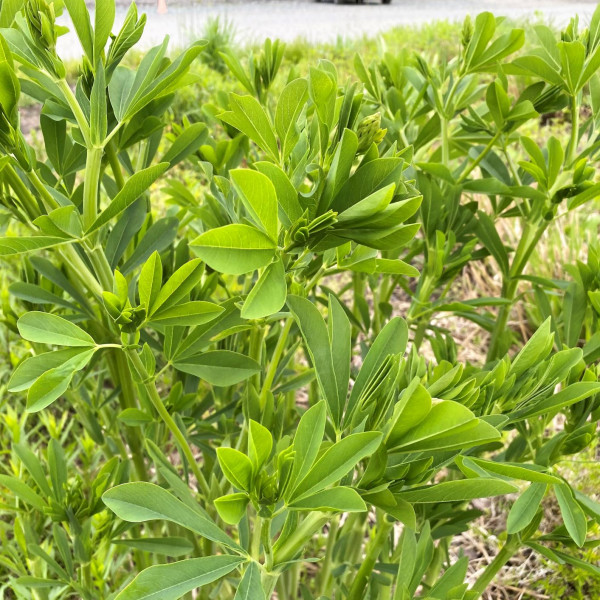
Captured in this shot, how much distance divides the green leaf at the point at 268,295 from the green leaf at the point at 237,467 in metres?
0.08

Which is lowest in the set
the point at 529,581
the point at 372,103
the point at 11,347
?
the point at 529,581

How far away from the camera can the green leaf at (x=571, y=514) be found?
0.52 metres

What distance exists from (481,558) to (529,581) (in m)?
0.10

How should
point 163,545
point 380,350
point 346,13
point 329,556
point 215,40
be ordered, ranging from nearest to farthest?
point 380,350
point 163,545
point 329,556
point 215,40
point 346,13

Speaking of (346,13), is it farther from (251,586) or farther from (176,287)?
(251,586)

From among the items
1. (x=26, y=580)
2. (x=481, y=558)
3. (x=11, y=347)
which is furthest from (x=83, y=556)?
(x=11, y=347)

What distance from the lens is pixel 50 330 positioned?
44cm

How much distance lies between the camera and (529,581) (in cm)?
125

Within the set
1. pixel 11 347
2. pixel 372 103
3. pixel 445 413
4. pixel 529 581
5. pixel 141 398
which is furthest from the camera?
pixel 11 347

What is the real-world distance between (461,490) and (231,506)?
5.8 inches

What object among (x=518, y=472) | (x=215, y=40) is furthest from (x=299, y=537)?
(x=215, y=40)

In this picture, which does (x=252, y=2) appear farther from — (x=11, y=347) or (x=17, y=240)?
(x=17, y=240)

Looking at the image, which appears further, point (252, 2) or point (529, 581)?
point (252, 2)

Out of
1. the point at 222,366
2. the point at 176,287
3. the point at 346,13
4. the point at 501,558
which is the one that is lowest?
the point at 501,558
